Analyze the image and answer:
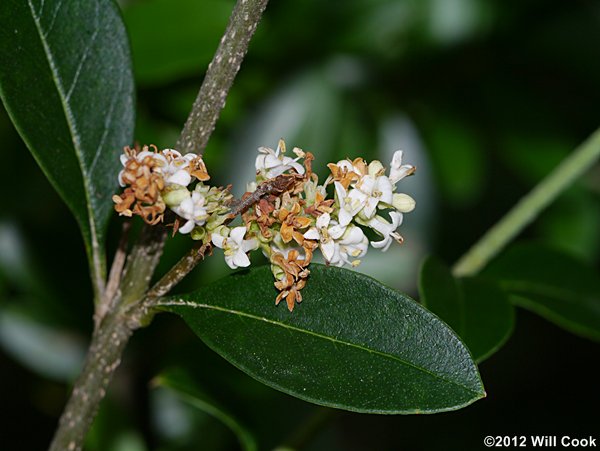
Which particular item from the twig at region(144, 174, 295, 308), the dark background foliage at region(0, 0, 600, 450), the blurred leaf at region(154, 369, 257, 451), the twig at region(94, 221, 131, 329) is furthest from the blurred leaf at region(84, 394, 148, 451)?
the twig at region(144, 174, 295, 308)

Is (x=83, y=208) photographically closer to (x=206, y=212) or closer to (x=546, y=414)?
(x=206, y=212)

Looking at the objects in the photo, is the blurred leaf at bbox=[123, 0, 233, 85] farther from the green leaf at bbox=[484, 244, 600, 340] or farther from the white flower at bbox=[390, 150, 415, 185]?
the white flower at bbox=[390, 150, 415, 185]

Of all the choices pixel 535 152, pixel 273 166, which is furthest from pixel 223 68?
pixel 535 152

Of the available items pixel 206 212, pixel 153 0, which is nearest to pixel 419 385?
pixel 206 212

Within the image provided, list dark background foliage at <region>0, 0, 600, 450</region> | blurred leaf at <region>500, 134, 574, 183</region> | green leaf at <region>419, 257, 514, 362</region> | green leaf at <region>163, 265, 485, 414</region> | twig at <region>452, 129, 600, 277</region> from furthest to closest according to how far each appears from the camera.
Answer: blurred leaf at <region>500, 134, 574, 183</region> < dark background foliage at <region>0, 0, 600, 450</region> < twig at <region>452, 129, 600, 277</region> < green leaf at <region>419, 257, 514, 362</region> < green leaf at <region>163, 265, 485, 414</region>

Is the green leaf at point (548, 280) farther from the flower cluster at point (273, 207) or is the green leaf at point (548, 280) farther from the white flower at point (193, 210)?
the white flower at point (193, 210)
